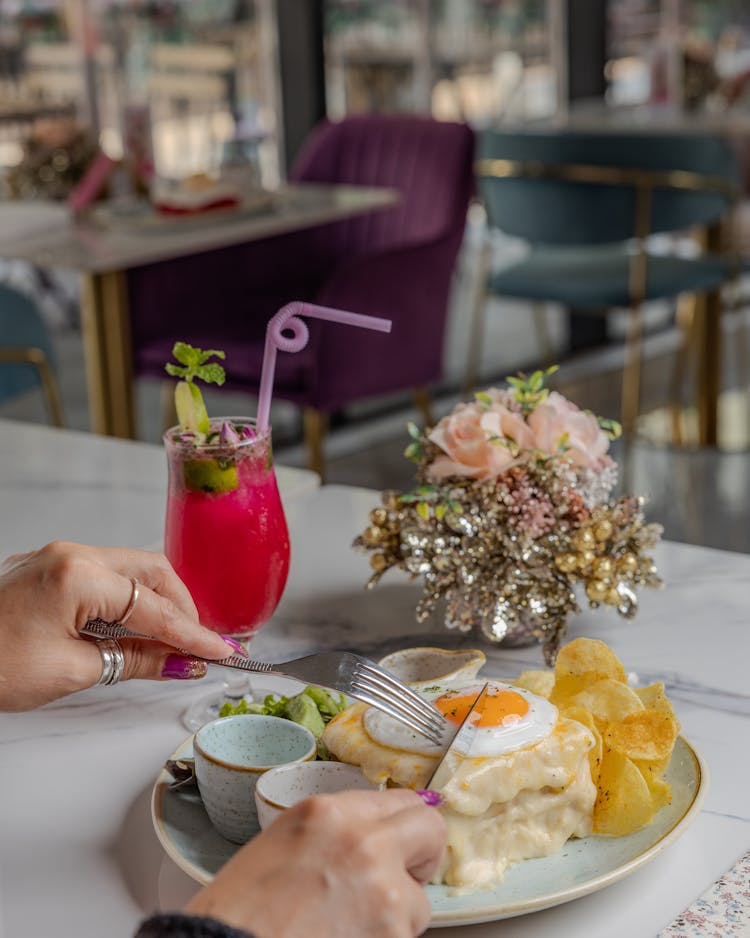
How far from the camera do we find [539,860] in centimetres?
81

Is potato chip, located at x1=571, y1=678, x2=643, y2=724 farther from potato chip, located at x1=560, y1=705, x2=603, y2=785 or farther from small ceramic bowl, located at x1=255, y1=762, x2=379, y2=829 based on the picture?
small ceramic bowl, located at x1=255, y1=762, x2=379, y2=829

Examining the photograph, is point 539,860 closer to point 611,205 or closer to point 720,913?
point 720,913

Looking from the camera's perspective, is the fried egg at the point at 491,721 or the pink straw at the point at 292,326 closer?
the fried egg at the point at 491,721

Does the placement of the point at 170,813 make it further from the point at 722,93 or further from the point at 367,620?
the point at 722,93

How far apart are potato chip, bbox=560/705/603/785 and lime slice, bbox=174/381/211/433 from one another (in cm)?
36

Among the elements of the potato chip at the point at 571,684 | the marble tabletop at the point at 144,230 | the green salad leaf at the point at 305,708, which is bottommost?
the marble tabletop at the point at 144,230

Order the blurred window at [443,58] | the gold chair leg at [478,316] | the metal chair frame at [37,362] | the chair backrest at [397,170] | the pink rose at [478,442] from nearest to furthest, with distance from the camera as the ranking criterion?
1. the pink rose at [478,442]
2. the metal chair frame at [37,362]
3. the chair backrest at [397,170]
4. the gold chair leg at [478,316]
5. the blurred window at [443,58]

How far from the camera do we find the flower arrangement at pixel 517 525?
1096 millimetres

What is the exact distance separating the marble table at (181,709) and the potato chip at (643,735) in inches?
2.2

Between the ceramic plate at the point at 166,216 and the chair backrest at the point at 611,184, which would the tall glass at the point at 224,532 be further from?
the chair backrest at the point at 611,184

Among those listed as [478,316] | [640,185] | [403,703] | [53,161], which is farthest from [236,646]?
[478,316]

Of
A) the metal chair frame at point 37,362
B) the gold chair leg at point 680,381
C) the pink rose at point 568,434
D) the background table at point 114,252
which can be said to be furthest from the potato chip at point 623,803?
the gold chair leg at point 680,381

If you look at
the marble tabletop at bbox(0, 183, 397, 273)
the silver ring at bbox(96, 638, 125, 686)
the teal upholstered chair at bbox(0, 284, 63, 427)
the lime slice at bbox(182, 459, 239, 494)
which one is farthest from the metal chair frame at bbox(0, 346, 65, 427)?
the silver ring at bbox(96, 638, 125, 686)

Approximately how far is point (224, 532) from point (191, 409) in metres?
0.10
